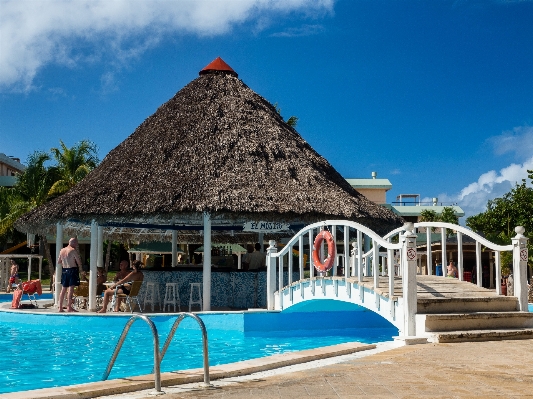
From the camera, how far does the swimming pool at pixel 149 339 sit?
905 centimetres

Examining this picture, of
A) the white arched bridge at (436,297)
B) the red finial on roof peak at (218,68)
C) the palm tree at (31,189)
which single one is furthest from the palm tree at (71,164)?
the white arched bridge at (436,297)

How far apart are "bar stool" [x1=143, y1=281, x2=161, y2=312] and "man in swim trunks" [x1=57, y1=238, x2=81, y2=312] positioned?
→ 6.04ft

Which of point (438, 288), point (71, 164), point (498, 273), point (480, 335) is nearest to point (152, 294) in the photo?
point (438, 288)

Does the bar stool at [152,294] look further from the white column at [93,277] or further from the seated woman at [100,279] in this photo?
the white column at [93,277]

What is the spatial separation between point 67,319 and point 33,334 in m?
0.84

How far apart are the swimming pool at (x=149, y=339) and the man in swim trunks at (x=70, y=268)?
30.4 inches

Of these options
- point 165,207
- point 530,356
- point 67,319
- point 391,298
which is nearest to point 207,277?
point 165,207

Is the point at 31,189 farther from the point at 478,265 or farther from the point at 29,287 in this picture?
the point at 478,265

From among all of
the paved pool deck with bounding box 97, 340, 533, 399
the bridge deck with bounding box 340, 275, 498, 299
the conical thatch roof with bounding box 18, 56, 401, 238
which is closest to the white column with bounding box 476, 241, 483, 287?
the bridge deck with bounding box 340, 275, 498, 299

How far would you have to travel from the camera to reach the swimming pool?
905cm

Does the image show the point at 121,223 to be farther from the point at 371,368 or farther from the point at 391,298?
the point at 371,368

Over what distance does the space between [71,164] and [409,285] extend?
89.7 feet

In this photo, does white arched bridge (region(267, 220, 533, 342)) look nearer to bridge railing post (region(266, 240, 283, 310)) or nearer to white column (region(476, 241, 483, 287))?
white column (region(476, 241, 483, 287))

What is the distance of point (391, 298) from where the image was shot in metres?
9.76
